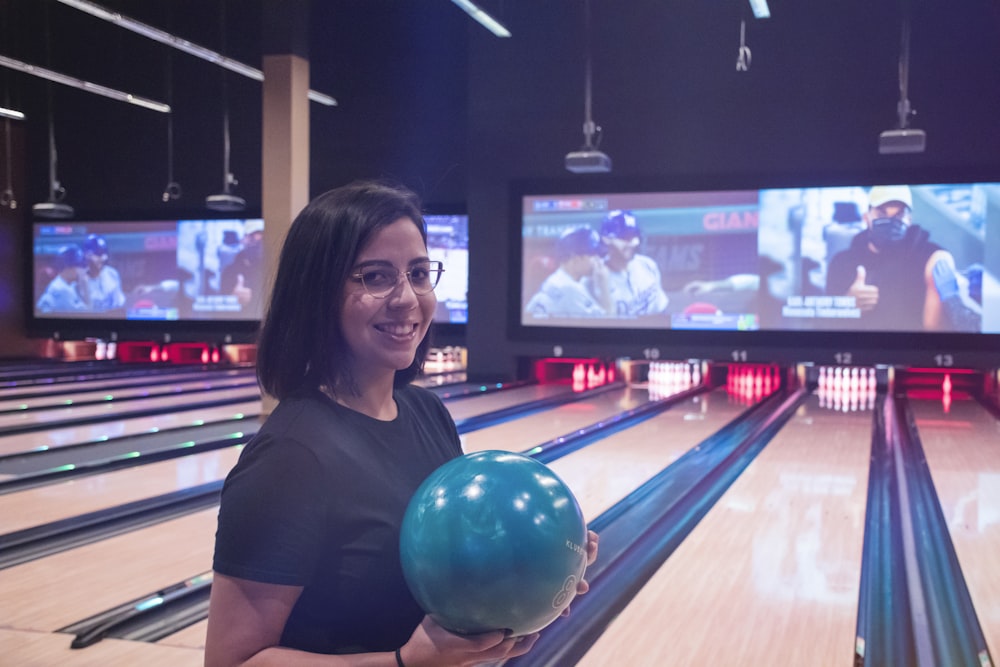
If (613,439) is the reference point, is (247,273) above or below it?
above

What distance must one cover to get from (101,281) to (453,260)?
15.5ft

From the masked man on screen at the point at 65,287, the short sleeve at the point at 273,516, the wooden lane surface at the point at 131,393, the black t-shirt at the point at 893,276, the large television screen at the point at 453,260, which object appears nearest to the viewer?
the short sleeve at the point at 273,516

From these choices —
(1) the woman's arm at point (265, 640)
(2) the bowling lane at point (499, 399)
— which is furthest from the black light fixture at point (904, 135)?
(1) the woman's arm at point (265, 640)

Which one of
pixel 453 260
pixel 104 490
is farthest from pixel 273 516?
pixel 453 260

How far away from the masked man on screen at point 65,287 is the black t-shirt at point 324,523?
38.8 ft

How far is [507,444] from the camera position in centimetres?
548

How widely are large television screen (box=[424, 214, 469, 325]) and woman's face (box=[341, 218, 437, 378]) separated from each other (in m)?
9.38

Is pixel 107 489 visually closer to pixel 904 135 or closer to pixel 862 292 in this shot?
pixel 904 135

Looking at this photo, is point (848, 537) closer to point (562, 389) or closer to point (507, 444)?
point (507, 444)

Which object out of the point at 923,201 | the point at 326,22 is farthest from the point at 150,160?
the point at 923,201

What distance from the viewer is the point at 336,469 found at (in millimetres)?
1090

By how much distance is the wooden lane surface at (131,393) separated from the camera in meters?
7.02

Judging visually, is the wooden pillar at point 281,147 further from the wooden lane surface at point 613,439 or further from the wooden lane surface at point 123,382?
the wooden lane surface at point 123,382

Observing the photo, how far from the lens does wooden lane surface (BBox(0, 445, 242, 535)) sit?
3711 mm
